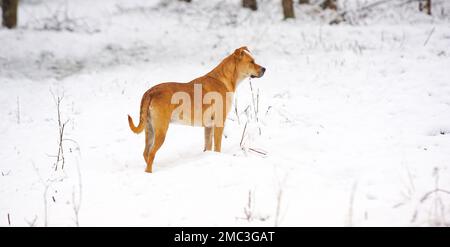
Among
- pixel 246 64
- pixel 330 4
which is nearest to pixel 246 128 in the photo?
pixel 246 64

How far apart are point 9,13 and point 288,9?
10264 mm

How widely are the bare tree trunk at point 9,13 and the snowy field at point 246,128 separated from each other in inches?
13.8

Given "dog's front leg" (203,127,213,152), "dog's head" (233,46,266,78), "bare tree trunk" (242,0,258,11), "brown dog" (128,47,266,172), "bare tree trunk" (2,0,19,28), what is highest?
"bare tree trunk" (242,0,258,11)

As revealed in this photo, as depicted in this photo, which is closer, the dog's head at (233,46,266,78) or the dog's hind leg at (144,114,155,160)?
the dog's hind leg at (144,114,155,160)

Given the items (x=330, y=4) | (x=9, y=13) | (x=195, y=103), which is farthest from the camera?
(x=330, y=4)

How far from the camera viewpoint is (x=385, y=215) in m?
3.77

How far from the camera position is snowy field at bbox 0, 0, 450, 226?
423 centimetres

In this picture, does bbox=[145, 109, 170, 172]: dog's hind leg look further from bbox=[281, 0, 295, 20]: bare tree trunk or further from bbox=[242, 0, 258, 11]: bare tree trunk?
bbox=[242, 0, 258, 11]: bare tree trunk

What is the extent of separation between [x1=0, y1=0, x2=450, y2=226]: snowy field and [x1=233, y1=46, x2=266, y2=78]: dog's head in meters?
0.95

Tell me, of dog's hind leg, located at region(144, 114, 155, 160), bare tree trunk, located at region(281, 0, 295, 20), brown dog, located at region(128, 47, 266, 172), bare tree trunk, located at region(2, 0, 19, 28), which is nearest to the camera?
brown dog, located at region(128, 47, 266, 172)

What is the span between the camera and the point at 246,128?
7.01 metres

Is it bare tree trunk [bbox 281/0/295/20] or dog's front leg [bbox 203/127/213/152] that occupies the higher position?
bare tree trunk [bbox 281/0/295/20]

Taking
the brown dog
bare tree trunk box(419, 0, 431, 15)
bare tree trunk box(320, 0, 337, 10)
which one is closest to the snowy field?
bare tree trunk box(419, 0, 431, 15)

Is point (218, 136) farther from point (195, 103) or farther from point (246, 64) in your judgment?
point (246, 64)
